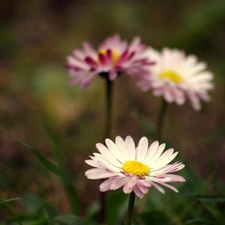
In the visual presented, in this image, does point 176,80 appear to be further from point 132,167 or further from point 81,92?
point 81,92

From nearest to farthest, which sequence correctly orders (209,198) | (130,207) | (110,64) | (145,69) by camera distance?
(130,207) → (209,198) → (110,64) → (145,69)

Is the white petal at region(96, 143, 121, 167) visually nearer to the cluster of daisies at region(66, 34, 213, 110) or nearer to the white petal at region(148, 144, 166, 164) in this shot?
the white petal at region(148, 144, 166, 164)

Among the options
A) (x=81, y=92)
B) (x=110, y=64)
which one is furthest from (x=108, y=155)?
(x=81, y=92)

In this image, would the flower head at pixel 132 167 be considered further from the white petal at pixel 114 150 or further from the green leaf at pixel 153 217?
the green leaf at pixel 153 217

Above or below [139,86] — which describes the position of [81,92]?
above

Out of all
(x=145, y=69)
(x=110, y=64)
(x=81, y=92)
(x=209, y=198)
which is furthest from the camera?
(x=81, y=92)

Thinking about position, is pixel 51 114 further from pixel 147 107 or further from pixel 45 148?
pixel 147 107
